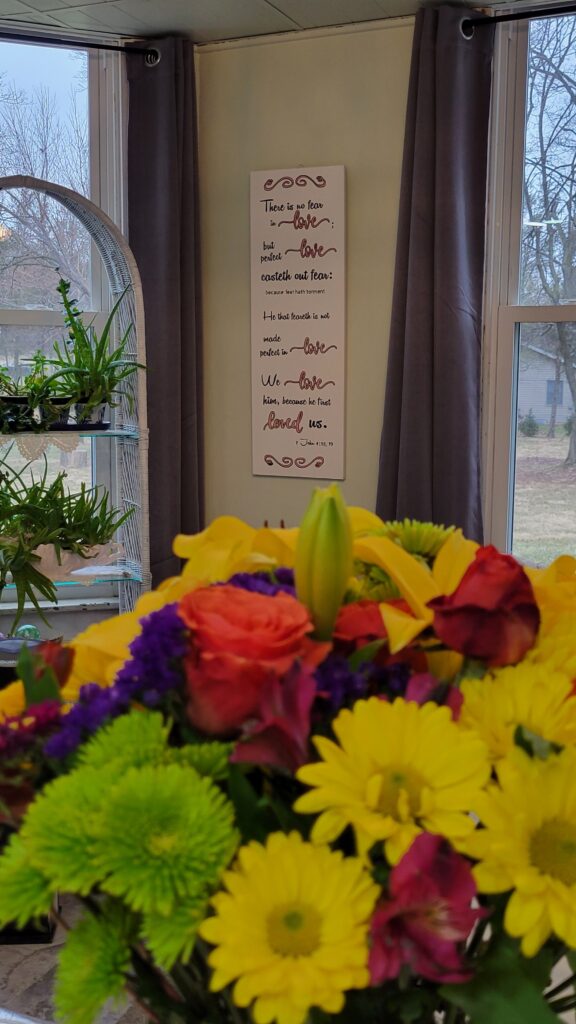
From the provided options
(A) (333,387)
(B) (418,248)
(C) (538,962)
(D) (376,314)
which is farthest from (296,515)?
(C) (538,962)

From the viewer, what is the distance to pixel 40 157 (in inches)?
133

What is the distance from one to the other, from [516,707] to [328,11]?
2.99 m

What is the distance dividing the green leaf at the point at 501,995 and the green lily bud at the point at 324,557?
14 centimetres

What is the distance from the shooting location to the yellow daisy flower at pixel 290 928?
1.08ft

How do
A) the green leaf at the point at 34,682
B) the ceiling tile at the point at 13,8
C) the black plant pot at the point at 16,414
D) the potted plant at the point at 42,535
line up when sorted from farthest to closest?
the ceiling tile at the point at 13,8 → the black plant pot at the point at 16,414 → the potted plant at the point at 42,535 → the green leaf at the point at 34,682

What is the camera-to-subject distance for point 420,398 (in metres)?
2.98

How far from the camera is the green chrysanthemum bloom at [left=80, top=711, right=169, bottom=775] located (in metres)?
0.37

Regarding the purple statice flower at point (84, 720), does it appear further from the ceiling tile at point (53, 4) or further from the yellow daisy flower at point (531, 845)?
the ceiling tile at point (53, 4)

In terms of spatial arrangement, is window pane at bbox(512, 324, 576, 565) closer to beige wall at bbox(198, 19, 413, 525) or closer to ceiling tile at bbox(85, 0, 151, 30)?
beige wall at bbox(198, 19, 413, 525)

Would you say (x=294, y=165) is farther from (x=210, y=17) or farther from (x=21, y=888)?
(x=21, y=888)

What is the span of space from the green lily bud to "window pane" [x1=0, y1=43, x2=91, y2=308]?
3136mm

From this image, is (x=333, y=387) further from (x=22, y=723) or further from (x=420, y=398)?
(x=22, y=723)

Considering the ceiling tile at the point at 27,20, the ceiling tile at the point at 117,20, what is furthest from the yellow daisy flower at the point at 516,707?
the ceiling tile at the point at 27,20

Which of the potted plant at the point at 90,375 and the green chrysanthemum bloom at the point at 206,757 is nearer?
the green chrysanthemum bloom at the point at 206,757
